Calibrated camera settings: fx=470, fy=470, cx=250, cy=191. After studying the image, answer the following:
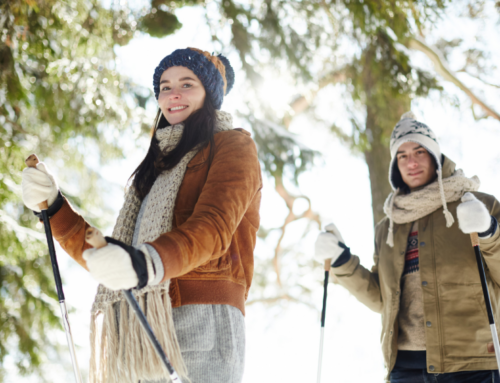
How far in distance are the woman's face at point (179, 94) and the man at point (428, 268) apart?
108 cm

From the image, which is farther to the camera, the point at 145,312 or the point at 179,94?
the point at 179,94

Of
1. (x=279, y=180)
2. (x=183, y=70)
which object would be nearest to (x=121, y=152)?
(x=279, y=180)

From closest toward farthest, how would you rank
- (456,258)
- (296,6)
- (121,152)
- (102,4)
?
(456,258), (102,4), (121,152), (296,6)

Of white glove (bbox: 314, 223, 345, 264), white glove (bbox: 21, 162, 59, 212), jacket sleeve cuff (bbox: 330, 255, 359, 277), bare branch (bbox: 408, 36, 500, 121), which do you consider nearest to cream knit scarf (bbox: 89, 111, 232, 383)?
white glove (bbox: 21, 162, 59, 212)

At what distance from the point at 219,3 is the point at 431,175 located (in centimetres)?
270

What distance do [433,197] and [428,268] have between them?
1.17 ft

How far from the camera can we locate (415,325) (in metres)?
2.09

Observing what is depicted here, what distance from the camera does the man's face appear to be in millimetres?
2355

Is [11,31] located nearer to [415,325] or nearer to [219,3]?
[219,3]

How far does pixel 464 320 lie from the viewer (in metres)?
1.95

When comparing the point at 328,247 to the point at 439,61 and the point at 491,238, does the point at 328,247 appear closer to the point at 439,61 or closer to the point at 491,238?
the point at 491,238

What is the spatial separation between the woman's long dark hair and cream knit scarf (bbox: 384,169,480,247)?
1.17 metres

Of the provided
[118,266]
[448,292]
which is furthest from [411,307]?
[118,266]

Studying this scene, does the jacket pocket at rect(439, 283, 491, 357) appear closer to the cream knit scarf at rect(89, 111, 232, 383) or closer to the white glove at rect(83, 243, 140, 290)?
the cream knit scarf at rect(89, 111, 232, 383)
